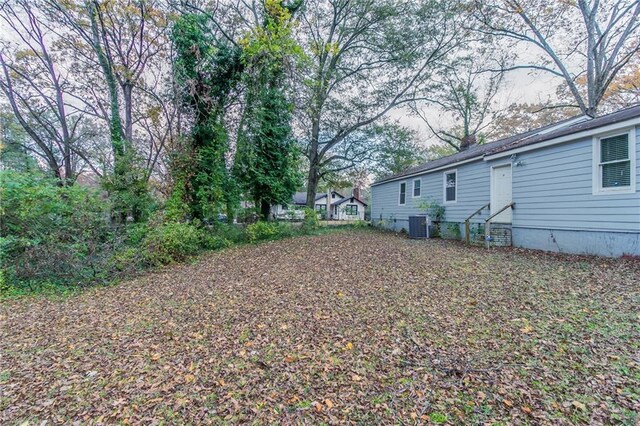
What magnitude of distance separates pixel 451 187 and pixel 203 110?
10.1 meters

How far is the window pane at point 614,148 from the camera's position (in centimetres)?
597

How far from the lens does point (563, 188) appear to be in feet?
23.5

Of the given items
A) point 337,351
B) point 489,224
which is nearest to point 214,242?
point 337,351

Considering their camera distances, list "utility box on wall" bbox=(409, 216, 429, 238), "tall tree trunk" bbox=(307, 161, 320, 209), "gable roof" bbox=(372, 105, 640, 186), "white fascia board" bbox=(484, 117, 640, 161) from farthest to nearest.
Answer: "tall tree trunk" bbox=(307, 161, 320, 209) < "utility box on wall" bbox=(409, 216, 429, 238) < "gable roof" bbox=(372, 105, 640, 186) < "white fascia board" bbox=(484, 117, 640, 161)

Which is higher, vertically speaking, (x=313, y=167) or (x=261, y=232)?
(x=313, y=167)

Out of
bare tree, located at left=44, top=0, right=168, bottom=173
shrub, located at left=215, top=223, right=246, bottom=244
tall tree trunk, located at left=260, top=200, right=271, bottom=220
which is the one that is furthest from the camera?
tall tree trunk, located at left=260, top=200, right=271, bottom=220

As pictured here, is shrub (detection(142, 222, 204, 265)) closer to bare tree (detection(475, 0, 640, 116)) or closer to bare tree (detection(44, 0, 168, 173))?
bare tree (detection(44, 0, 168, 173))

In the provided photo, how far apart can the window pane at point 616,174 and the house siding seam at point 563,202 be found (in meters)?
0.20

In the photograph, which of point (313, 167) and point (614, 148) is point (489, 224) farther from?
point (313, 167)

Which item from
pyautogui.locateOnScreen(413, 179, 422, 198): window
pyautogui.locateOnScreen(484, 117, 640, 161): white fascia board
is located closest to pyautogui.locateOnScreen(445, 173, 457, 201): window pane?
pyautogui.locateOnScreen(413, 179, 422, 198): window

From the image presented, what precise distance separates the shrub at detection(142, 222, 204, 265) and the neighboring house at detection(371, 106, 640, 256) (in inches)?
352

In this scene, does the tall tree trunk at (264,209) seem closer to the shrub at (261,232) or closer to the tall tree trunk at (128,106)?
the shrub at (261,232)

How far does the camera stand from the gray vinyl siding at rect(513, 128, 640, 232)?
19.7ft

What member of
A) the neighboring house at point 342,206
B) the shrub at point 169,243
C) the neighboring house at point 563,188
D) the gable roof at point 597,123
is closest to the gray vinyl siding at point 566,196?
the neighboring house at point 563,188
